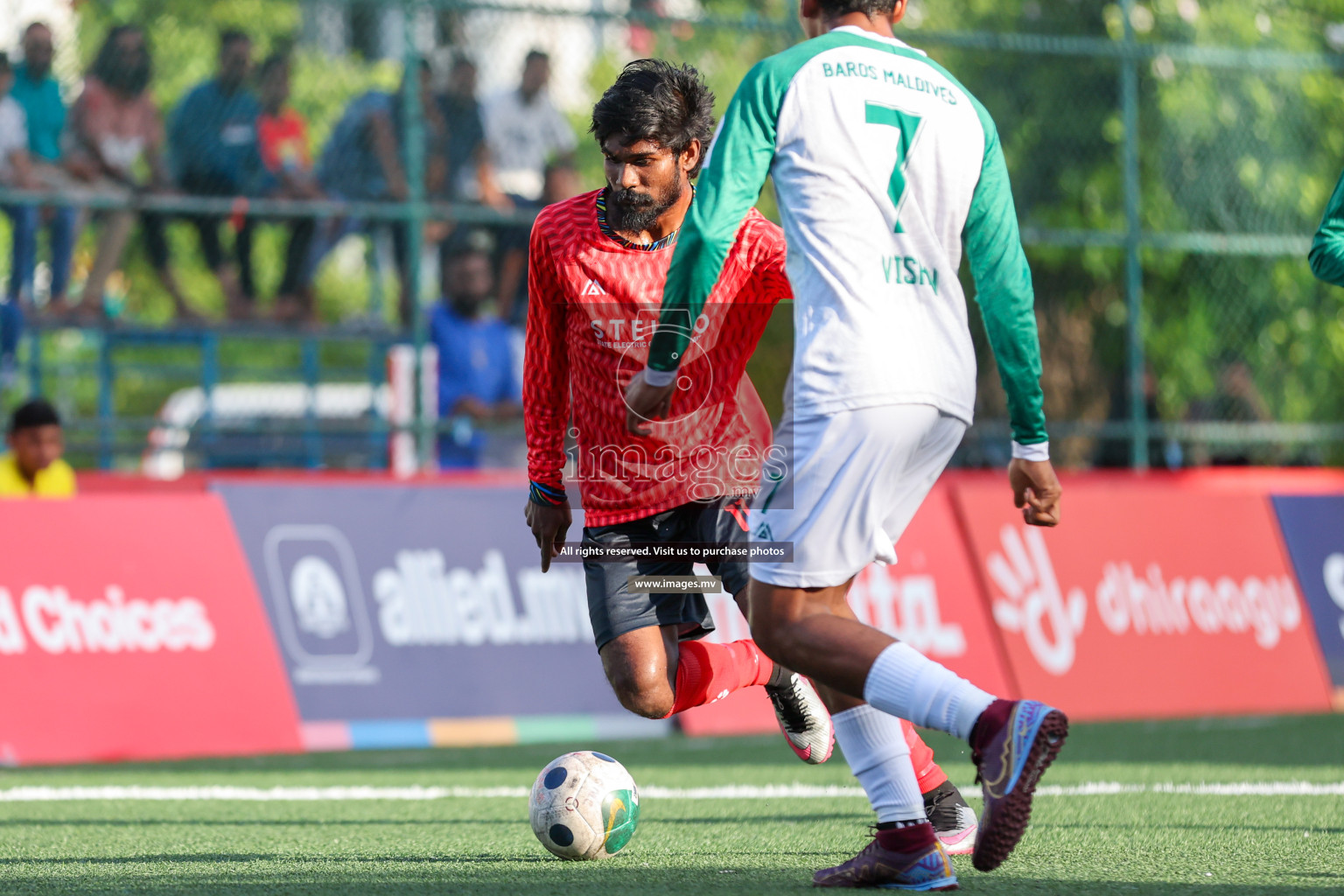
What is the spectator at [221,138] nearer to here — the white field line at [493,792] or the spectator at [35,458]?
the spectator at [35,458]

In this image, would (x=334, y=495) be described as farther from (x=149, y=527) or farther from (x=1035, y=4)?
(x=1035, y=4)

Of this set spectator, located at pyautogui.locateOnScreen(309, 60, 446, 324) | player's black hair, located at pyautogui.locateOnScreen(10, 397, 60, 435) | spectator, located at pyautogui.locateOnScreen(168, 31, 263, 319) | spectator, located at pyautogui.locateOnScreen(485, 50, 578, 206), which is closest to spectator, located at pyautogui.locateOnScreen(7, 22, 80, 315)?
spectator, located at pyautogui.locateOnScreen(168, 31, 263, 319)

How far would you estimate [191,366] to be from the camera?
14133 mm

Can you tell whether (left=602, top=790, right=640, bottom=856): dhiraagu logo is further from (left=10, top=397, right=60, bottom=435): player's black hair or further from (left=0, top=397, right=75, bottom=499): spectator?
(left=10, top=397, right=60, bottom=435): player's black hair

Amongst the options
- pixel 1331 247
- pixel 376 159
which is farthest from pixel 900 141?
pixel 376 159

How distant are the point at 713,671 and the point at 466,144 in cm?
693

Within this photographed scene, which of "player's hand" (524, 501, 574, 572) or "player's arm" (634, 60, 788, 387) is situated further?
"player's hand" (524, 501, 574, 572)

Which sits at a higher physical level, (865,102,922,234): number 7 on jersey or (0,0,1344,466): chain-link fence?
(865,102,922,234): number 7 on jersey

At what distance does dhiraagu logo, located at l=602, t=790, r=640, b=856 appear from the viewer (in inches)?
200

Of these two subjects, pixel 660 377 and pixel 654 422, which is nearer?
pixel 660 377

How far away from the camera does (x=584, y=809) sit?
5031 millimetres

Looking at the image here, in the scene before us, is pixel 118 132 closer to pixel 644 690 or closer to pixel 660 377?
pixel 644 690

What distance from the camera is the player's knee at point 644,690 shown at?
531 cm

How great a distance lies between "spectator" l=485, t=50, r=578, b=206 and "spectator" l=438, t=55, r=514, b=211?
0.08m
